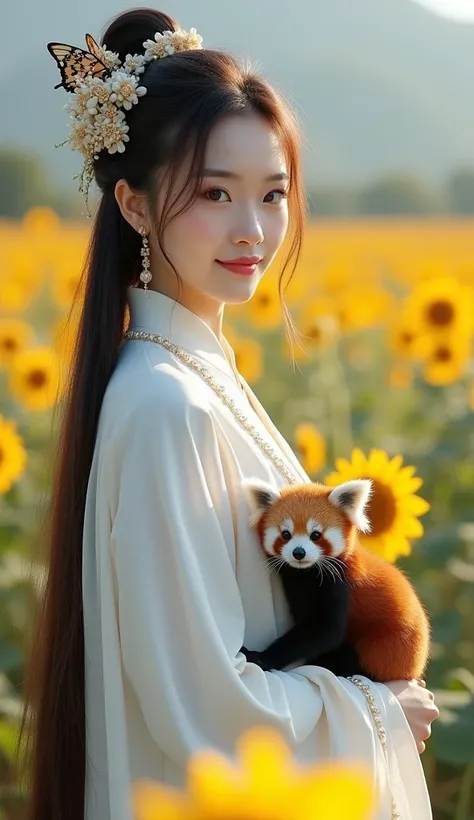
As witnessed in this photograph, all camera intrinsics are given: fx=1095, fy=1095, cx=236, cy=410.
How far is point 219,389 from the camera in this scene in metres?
1.81

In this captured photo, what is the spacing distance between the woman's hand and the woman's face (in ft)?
2.23

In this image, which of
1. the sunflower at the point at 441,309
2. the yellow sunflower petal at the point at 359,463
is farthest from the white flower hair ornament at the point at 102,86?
the sunflower at the point at 441,309

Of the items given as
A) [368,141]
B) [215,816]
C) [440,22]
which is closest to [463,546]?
[215,816]

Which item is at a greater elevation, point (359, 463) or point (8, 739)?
point (359, 463)

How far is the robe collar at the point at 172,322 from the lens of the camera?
185 centimetres

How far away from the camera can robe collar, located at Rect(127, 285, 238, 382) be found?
1.85 metres

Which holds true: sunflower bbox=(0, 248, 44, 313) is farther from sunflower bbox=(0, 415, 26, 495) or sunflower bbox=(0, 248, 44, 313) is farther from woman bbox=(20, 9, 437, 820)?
woman bbox=(20, 9, 437, 820)

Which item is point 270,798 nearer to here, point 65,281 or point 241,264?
point 241,264

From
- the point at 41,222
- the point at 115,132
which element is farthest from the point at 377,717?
the point at 41,222

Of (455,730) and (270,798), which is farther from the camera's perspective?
(455,730)

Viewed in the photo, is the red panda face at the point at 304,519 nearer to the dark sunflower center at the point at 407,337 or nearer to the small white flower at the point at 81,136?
the small white flower at the point at 81,136

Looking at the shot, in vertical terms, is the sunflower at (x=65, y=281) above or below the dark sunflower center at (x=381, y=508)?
above

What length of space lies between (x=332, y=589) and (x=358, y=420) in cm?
337

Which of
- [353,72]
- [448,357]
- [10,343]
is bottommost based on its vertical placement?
[10,343]
